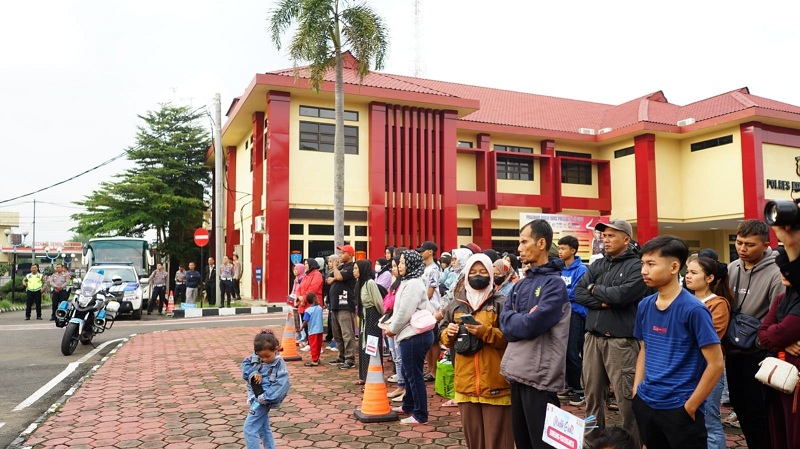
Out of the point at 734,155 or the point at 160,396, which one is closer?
the point at 160,396

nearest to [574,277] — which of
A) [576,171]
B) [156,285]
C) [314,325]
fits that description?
[314,325]

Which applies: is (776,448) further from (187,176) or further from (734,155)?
(187,176)

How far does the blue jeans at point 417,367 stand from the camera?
524 cm

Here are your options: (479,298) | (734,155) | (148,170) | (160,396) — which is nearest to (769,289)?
(479,298)

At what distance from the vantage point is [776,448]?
327 centimetres

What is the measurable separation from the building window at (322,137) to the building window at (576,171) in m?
11.0

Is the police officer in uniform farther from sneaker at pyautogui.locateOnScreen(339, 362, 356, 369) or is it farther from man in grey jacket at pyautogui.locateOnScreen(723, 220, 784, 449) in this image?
man in grey jacket at pyautogui.locateOnScreen(723, 220, 784, 449)

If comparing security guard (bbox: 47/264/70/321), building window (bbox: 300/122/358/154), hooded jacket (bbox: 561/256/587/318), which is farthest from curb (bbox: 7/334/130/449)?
building window (bbox: 300/122/358/154)

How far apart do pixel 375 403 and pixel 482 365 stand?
205 centimetres

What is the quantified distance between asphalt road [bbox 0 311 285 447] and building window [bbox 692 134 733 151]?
67.2 ft

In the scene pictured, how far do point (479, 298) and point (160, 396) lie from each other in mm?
4450

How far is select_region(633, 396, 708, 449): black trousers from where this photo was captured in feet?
9.35

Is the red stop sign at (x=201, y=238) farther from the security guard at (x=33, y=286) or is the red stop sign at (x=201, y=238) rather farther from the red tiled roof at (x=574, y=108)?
the red tiled roof at (x=574, y=108)

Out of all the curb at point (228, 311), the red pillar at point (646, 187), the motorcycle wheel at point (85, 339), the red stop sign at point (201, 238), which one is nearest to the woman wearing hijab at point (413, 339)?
the motorcycle wheel at point (85, 339)
